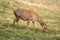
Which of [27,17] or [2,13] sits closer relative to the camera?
[27,17]

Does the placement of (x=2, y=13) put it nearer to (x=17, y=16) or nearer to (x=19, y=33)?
(x=17, y=16)

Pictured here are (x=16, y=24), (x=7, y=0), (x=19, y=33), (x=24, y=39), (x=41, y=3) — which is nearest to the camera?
(x=24, y=39)

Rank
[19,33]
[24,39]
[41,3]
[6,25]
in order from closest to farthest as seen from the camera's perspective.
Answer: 1. [24,39]
2. [19,33]
3. [6,25]
4. [41,3]

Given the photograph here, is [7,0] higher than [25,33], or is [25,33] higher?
[7,0]

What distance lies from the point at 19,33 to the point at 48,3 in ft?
46.9

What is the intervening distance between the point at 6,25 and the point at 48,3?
13133 mm

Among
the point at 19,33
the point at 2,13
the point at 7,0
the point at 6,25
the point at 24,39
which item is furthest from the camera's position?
the point at 7,0

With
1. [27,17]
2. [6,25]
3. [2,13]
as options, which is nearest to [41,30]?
[27,17]

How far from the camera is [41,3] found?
23766 millimetres

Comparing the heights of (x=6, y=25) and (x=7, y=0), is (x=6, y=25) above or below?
below

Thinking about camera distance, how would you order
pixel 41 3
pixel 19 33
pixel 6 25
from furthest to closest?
1. pixel 41 3
2. pixel 6 25
3. pixel 19 33

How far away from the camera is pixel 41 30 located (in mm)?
12227

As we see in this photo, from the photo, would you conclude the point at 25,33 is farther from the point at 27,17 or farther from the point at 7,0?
the point at 7,0

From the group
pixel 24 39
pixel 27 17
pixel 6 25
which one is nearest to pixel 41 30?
pixel 27 17
